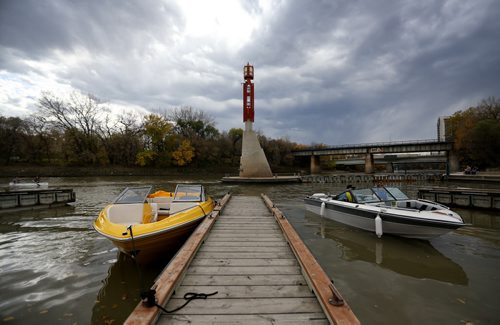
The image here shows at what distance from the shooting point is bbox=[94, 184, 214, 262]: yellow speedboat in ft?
18.5

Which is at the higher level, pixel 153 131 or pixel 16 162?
pixel 153 131

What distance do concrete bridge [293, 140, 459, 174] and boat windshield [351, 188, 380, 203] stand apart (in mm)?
50189

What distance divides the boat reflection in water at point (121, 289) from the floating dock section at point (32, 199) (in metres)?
10.8

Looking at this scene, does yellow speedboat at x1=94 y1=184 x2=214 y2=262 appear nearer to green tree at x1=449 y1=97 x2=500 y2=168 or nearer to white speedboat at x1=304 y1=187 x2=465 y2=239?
white speedboat at x1=304 y1=187 x2=465 y2=239

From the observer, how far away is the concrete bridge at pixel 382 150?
54.0m

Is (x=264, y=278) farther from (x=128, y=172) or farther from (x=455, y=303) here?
(x=128, y=172)

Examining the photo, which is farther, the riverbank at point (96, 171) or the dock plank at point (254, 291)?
the riverbank at point (96, 171)

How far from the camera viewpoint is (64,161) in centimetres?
5481

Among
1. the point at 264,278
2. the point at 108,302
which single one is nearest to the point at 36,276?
the point at 108,302

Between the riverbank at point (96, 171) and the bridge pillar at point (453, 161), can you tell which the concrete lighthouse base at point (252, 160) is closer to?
the riverbank at point (96, 171)

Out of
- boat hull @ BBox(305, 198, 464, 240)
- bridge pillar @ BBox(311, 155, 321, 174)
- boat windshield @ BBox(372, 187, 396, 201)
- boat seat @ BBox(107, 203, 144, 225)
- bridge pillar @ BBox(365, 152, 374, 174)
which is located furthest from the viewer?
bridge pillar @ BBox(311, 155, 321, 174)

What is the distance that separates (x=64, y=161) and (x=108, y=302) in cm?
6265

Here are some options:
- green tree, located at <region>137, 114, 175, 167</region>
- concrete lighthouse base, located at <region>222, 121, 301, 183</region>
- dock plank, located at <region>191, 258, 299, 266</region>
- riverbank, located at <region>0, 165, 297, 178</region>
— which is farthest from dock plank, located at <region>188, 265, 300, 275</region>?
green tree, located at <region>137, 114, 175, 167</region>

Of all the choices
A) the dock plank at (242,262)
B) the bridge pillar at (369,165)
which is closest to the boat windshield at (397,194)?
the dock plank at (242,262)
